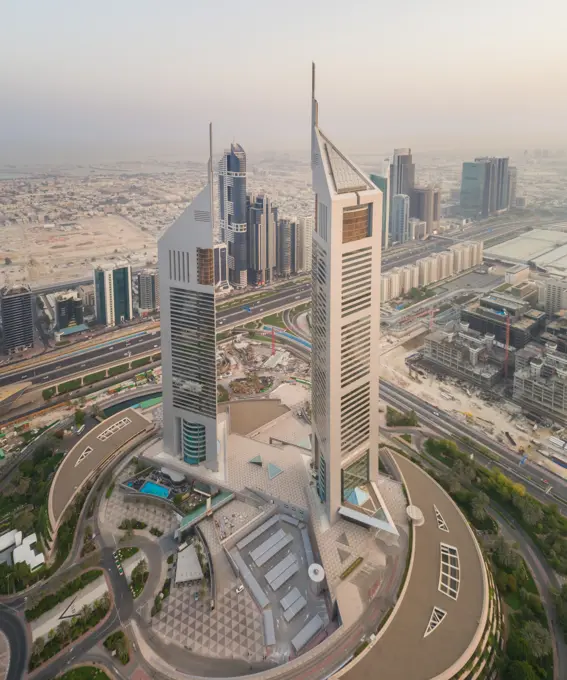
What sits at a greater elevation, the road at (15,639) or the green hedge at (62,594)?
the green hedge at (62,594)

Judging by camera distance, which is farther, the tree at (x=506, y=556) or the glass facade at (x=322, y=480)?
the glass facade at (x=322, y=480)

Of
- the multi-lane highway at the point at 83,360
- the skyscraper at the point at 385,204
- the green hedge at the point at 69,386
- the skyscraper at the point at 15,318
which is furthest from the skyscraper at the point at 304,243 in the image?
the green hedge at the point at 69,386

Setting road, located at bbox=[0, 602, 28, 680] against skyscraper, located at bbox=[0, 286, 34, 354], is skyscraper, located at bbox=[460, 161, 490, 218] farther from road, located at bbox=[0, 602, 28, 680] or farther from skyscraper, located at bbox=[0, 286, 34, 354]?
road, located at bbox=[0, 602, 28, 680]

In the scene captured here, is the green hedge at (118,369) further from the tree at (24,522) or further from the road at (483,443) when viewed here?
the road at (483,443)

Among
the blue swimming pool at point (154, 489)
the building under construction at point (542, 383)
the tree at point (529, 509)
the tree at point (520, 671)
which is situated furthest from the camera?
the building under construction at point (542, 383)

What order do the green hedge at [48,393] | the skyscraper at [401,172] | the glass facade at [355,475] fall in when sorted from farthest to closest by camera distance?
the skyscraper at [401,172]
the green hedge at [48,393]
the glass facade at [355,475]

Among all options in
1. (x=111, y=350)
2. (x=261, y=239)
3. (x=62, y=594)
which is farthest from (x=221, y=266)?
Result: (x=62, y=594)

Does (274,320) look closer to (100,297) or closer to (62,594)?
(100,297)

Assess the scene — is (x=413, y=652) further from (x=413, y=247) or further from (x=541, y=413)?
(x=413, y=247)
